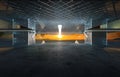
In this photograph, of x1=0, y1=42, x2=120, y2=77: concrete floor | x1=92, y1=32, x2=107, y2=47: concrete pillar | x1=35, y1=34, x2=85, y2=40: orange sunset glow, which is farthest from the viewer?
x1=35, y1=34, x2=85, y2=40: orange sunset glow

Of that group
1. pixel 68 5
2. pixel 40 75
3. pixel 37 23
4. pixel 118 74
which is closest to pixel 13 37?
pixel 37 23

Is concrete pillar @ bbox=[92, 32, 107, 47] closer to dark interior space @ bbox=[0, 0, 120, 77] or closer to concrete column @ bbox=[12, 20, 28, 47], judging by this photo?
dark interior space @ bbox=[0, 0, 120, 77]

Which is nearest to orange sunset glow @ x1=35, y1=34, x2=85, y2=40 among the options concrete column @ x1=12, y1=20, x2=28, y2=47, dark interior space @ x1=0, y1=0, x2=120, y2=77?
dark interior space @ x1=0, y1=0, x2=120, y2=77

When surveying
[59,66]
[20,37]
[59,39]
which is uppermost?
[20,37]

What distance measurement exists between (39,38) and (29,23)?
2266 mm

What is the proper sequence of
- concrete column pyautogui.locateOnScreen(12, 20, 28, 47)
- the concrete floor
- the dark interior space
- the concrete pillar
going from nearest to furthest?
the concrete floor
the dark interior space
concrete column pyautogui.locateOnScreen(12, 20, 28, 47)
the concrete pillar

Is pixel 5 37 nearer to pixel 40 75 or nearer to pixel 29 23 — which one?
pixel 29 23

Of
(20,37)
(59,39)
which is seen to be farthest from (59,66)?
(59,39)

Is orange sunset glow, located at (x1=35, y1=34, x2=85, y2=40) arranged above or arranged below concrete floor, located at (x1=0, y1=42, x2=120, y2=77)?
above

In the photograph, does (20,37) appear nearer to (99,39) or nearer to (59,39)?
(59,39)

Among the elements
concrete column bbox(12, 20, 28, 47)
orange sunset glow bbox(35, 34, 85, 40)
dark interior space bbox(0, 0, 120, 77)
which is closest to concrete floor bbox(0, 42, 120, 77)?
dark interior space bbox(0, 0, 120, 77)

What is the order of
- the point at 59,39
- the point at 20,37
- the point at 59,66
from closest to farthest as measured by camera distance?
the point at 59,66 → the point at 20,37 → the point at 59,39

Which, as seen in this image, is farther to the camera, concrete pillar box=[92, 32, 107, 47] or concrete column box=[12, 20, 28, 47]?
concrete pillar box=[92, 32, 107, 47]

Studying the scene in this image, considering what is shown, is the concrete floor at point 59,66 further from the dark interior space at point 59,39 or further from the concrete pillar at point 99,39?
the concrete pillar at point 99,39
